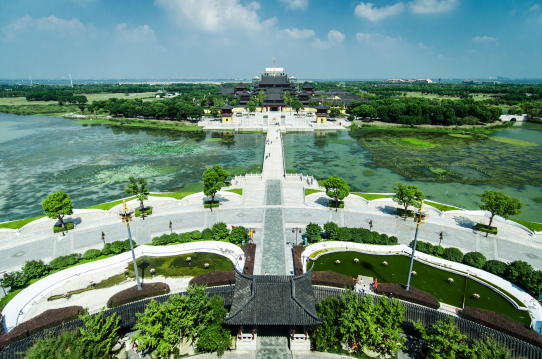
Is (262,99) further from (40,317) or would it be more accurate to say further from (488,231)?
(40,317)

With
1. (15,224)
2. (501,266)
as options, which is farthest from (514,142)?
(15,224)

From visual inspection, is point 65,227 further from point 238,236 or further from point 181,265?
point 238,236

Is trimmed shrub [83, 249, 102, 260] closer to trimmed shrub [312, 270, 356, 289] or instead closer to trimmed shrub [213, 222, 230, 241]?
trimmed shrub [213, 222, 230, 241]

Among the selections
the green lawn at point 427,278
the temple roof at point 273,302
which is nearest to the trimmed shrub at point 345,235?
the green lawn at point 427,278

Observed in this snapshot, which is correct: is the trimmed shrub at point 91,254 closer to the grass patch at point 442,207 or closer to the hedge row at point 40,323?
the hedge row at point 40,323

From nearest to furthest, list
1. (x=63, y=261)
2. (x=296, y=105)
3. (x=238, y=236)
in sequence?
(x=63, y=261), (x=238, y=236), (x=296, y=105)

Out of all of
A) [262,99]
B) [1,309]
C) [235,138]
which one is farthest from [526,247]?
[262,99]
